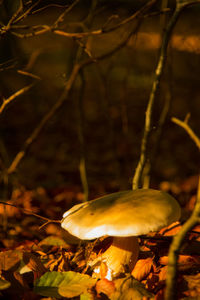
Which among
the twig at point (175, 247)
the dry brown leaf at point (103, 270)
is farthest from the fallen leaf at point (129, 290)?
the twig at point (175, 247)

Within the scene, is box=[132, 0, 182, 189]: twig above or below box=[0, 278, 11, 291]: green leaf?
above

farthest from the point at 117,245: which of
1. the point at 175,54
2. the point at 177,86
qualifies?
the point at 175,54

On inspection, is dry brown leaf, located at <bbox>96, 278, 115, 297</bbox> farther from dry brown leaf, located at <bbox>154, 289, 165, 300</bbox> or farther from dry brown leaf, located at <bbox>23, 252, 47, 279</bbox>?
dry brown leaf, located at <bbox>23, 252, 47, 279</bbox>

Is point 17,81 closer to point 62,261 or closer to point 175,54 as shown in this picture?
point 175,54

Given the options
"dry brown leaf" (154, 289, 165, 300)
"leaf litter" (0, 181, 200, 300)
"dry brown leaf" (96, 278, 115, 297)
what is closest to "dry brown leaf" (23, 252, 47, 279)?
"leaf litter" (0, 181, 200, 300)

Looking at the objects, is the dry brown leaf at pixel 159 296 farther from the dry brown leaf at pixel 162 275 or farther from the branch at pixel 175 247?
the branch at pixel 175 247

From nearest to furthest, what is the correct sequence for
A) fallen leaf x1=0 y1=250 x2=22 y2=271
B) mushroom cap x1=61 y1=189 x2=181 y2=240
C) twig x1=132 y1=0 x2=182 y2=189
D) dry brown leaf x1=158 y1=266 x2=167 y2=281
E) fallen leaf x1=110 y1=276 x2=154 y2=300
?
mushroom cap x1=61 y1=189 x2=181 y2=240, fallen leaf x1=110 y1=276 x2=154 y2=300, dry brown leaf x1=158 y1=266 x2=167 y2=281, fallen leaf x1=0 y1=250 x2=22 y2=271, twig x1=132 y1=0 x2=182 y2=189
